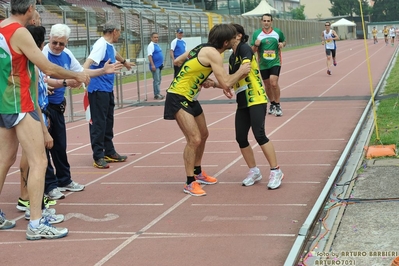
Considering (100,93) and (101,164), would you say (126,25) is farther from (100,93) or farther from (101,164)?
(101,164)

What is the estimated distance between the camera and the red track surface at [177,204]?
19.8 feet

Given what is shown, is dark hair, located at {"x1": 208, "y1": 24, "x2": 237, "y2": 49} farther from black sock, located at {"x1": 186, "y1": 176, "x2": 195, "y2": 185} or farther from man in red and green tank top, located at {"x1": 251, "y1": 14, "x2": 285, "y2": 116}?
man in red and green tank top, located at {"x1": 251, "y1": 14, "x2": 285, "y2": 116}

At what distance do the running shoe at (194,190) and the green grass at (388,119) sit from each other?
3.41 meters

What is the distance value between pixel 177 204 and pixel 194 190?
1.44 ft

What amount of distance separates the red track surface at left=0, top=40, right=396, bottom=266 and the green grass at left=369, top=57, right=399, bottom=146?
0.55 m

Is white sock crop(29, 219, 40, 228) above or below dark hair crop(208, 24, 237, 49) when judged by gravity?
below

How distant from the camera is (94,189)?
8.79 m

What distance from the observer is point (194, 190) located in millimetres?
8195

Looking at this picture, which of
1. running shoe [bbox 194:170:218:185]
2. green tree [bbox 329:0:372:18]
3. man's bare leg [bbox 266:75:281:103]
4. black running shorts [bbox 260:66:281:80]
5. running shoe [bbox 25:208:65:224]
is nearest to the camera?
running shoe [bbox 25:208:65:224]

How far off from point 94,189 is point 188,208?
1.64 meters

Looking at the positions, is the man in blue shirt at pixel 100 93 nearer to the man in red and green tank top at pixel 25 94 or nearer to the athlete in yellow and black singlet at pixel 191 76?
the athlete in yellow and black singlet at pixel 191 76

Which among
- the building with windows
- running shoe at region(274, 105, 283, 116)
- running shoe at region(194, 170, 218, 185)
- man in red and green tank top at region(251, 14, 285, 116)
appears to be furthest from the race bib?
the building with windows

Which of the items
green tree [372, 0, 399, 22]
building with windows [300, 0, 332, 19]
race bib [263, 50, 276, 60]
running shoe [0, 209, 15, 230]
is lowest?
running shoe [0, 209, 15, 230]

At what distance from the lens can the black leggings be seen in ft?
27.6
